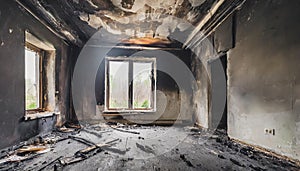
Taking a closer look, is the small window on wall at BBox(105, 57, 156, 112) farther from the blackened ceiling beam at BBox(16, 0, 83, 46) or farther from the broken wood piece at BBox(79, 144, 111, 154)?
the broken wood piece at BBox(79, 144, 111, 154)

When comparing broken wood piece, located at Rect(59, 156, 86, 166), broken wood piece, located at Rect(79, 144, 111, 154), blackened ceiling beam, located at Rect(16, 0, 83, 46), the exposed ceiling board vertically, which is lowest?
broken wood piece, located at Rect(79, 144, 111, 154)

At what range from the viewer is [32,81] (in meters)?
3.52

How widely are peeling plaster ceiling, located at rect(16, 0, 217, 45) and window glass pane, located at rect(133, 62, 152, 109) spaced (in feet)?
4.23

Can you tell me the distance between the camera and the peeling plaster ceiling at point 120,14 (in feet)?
9.12

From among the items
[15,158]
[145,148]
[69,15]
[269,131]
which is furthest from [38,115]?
[269,131]

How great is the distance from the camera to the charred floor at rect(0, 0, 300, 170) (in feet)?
6.42

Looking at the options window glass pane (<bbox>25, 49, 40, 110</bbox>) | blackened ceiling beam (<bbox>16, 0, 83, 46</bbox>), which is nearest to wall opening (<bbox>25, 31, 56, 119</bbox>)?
window glass pane (<bbox>25, 49, 40, 110</bbox>)

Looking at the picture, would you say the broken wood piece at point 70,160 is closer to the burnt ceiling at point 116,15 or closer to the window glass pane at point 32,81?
the window glass pane at point 32,81

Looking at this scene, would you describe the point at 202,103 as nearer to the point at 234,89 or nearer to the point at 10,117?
the point at 234,89

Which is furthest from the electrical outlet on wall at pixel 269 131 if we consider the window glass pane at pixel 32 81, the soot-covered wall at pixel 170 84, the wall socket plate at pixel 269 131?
the window glass pane at pixel 32 81

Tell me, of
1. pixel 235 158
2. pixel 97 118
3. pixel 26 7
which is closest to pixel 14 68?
pixel 26 7

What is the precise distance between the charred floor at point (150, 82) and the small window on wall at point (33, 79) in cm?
2

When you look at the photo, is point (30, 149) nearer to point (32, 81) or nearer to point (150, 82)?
point (32, 81)

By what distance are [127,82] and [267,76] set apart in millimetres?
3705
